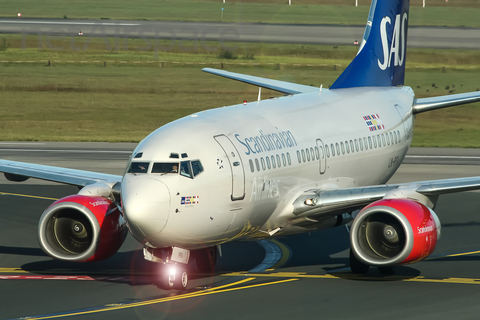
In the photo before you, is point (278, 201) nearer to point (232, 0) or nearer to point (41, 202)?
point (41, 202)

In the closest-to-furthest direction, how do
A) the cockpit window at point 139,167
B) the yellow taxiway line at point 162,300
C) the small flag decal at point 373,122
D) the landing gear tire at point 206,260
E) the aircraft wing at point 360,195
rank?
the yellow taxiway line at point 162,300 < the cockpit window at point 139,167 < the aircraft wing at point 360,195 < the landing gear tire at point 206,260 < the small flag decal at point 373,122

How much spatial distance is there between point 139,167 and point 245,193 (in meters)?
3.11

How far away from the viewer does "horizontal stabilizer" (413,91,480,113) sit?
3375cm

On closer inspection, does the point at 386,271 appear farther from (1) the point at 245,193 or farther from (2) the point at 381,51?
(2) the point at 381,51

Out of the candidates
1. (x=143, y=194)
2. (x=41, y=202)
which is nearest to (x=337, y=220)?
(x=143, y=194)

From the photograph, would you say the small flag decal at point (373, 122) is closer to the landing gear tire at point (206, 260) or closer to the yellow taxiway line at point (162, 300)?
the landing gear tire at point (206, 260)

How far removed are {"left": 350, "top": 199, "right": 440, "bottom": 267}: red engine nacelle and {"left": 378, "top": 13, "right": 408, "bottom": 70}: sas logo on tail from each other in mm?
13537

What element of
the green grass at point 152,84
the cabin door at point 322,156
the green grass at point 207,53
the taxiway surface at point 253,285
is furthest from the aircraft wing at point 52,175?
the green grass at point 207,53

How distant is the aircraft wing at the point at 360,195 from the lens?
23547mm

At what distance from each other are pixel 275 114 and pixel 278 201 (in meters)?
3.28

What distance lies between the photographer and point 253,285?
75.6 ft

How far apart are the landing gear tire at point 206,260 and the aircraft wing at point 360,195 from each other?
2781 mm

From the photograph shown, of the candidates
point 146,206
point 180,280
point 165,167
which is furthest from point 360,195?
point 146,206

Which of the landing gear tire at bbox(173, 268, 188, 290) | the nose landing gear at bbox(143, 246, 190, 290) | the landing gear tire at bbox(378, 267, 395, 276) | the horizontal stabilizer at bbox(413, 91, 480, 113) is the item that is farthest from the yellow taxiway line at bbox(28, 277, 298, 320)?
the horizontal stabilizer at bbox(413, 91, 480, 113)
